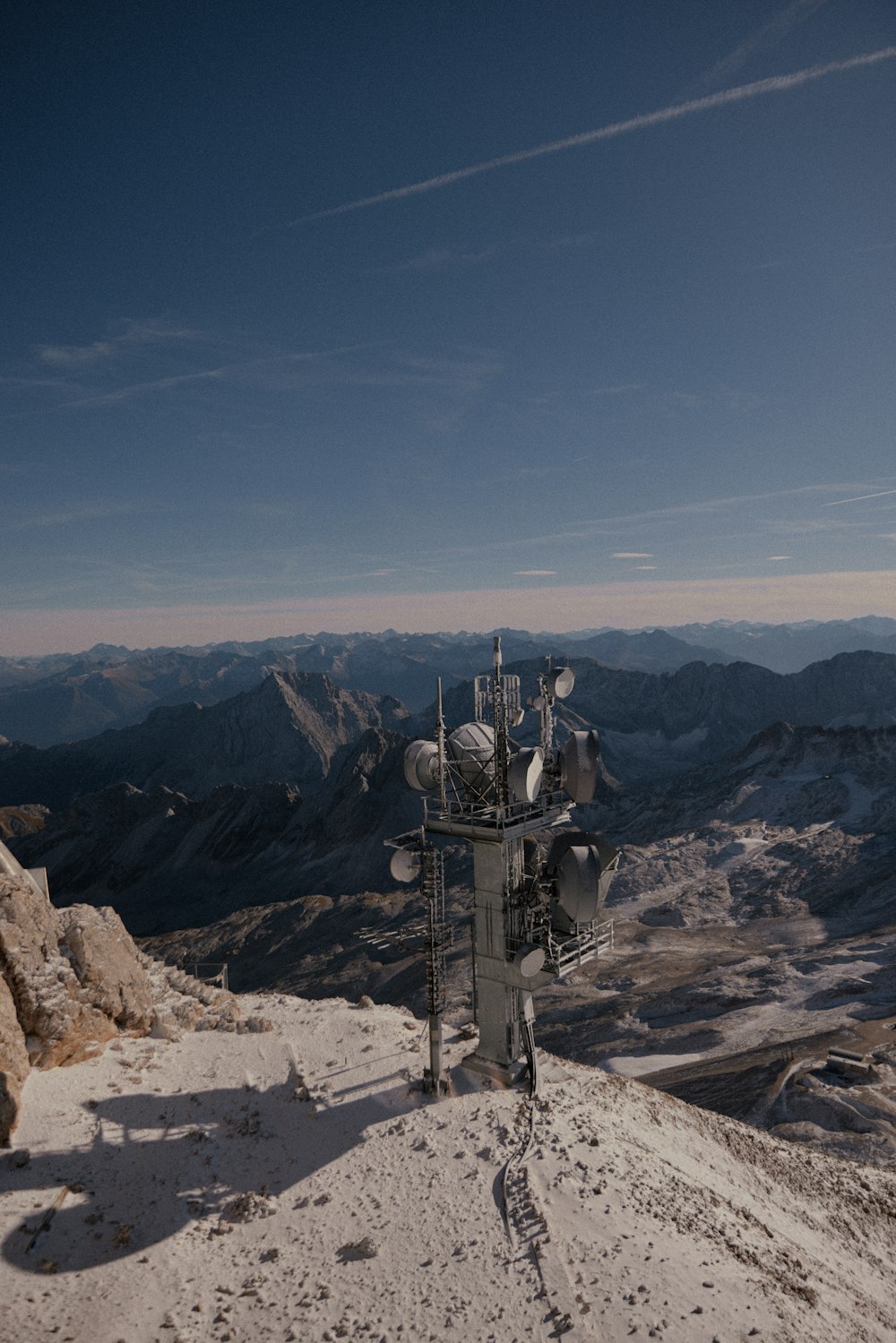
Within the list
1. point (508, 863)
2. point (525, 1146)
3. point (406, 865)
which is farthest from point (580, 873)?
point (525, 1146)

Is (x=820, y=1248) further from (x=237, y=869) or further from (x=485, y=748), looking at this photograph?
(x=237, y=869)

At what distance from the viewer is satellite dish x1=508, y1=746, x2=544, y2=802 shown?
1961 cm

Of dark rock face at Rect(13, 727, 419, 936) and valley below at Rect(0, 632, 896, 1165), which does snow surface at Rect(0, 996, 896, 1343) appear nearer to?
valley below at Rect(0, 632, 896, 1165)

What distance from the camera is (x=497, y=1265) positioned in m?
14.0

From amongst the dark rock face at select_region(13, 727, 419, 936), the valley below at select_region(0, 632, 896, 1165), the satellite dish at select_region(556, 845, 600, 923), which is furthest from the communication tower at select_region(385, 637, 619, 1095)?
the dark rock face at select_region(13, 727, 419, 936)

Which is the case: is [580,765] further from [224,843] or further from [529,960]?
[224,843]

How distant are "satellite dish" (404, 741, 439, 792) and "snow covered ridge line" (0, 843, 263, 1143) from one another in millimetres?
11083

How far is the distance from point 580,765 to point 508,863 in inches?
143

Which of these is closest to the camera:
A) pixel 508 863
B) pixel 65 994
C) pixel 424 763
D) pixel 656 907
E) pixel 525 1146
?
pixel 525 1146

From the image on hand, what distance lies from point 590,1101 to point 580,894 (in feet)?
19.7

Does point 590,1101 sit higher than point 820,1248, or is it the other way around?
point 590,1101

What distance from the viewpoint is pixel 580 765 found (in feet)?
68.7

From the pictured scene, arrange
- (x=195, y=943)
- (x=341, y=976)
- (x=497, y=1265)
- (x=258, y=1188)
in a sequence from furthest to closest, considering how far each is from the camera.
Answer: (x=195, y=943), (x=341, y=976), (x=258, y=1188), (x=497, y=1265)

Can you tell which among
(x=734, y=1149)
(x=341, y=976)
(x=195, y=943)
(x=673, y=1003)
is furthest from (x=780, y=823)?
(x=734, y=1149)
